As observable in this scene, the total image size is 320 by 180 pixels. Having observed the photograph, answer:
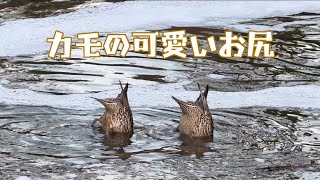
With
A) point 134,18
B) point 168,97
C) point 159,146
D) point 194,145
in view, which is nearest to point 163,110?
point 168,97

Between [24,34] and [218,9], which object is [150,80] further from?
[218,9]

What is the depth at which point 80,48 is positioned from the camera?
480 inches

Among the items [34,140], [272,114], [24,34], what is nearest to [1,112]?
[34,140]

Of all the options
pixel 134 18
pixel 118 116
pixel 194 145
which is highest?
pixel 134 18

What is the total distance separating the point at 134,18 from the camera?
1377cm

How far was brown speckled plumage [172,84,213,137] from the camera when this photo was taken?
8375 mm

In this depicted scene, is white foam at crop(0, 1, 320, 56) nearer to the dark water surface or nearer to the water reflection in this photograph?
the dark water surface

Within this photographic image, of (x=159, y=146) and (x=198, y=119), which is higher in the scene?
(x=198, y=119)

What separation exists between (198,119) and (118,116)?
825mm

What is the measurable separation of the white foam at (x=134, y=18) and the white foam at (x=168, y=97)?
2.27 metres

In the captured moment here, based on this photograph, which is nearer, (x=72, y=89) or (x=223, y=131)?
(x=223, y=131)

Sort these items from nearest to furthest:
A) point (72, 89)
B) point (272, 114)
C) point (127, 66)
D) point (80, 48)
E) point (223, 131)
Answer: point (223, 131), point (272, 114), point (72, 89), point (127, 66), point (80, 48)

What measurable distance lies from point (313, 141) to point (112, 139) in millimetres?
2032

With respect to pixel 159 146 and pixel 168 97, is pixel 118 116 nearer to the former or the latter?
pixel 159 146
